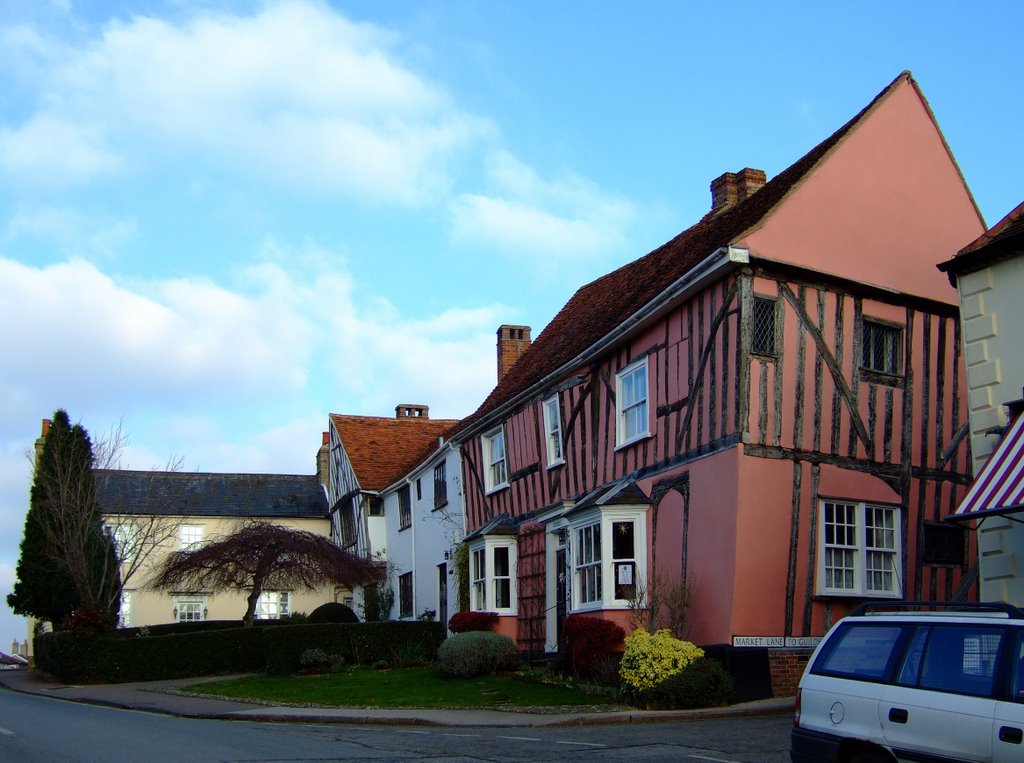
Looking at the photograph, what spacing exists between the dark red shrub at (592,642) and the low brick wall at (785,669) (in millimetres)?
2778

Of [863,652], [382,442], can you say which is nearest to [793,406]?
[863,652]

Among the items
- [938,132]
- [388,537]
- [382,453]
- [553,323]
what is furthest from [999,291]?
[382,453]

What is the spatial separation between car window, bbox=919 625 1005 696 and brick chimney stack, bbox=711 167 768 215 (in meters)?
17.0

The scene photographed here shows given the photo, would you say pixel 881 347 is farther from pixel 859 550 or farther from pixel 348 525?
pixel 348 525

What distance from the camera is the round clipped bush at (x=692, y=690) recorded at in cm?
1605

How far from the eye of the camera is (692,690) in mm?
16031

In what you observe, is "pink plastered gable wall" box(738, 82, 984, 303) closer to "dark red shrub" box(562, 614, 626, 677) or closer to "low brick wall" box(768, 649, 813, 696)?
"low brick wall" box(768, 649, 813, 696)

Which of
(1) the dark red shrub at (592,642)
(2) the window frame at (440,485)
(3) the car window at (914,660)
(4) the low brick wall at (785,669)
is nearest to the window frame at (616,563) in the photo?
(1) the dark red shrub at (592,642)

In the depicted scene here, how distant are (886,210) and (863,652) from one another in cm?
1283

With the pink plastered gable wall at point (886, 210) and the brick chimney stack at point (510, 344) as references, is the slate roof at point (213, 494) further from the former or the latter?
the pink plastered gable wall at point (886, 210)

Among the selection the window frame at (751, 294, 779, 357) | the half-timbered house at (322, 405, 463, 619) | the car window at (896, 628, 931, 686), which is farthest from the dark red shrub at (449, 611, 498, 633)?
the car window at (896, 628, 931, 686)

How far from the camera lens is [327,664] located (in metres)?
25.9

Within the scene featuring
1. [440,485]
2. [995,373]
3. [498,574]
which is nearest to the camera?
[995,373]

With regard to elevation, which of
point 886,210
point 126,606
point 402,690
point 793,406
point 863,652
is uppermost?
point 886,210
